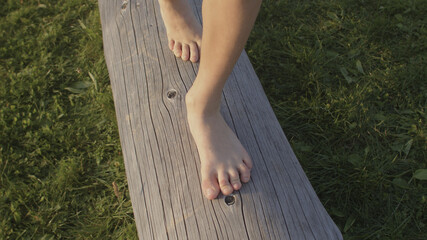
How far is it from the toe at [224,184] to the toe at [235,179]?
18 millimetres

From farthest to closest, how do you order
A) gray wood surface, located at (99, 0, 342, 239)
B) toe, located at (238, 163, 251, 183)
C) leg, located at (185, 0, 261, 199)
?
1. toe, located at (238, 163, 251, 183)
2. gray wood surface, located at (99, 0, 342, 239)
3. leg, located at (185, 0, 261, 199)

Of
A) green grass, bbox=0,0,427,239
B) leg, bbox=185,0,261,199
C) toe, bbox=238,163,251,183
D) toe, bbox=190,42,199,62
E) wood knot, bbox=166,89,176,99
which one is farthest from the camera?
green grass, bbox=0,0,427,239

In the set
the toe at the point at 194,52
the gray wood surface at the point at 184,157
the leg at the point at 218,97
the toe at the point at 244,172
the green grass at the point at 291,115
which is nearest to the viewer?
the leg at the point at 218,97

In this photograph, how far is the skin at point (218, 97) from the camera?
4.38ft

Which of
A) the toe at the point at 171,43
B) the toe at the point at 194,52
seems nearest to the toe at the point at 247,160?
the toe at the point at 194,52

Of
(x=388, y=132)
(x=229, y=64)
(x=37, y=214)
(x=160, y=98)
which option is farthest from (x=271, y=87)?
(x=37, y=214)

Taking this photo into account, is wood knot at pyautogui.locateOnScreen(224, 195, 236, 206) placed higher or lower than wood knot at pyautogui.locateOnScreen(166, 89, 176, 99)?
lower

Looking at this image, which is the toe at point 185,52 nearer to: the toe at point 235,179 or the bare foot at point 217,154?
the bare foot at point 217,154

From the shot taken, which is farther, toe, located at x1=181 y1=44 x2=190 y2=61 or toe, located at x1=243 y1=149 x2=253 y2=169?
toe, located at x1=181 y1=44 x2=190 y2=61

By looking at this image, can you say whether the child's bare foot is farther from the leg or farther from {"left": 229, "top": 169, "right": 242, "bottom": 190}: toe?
{"left": 229, "top": 169, "right": 242, "bottom": 190}: toe

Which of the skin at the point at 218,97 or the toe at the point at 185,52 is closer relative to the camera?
the skin at the point at 218,97

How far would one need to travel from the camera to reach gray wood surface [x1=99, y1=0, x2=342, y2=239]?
1.55 metres

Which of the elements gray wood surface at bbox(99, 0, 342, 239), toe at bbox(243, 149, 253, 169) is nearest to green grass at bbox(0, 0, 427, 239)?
gray wood surface at bbox(99, 0, 342, 239)

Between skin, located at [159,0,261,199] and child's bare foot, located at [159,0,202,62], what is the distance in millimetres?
458
